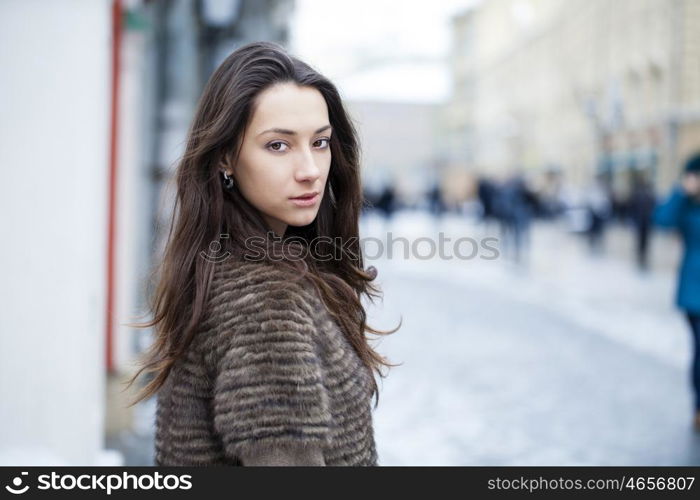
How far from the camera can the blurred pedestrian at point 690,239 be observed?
18.7 feet

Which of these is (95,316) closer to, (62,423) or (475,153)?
(62,423)

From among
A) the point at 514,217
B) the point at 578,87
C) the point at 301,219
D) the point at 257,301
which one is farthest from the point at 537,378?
the point at 578,87

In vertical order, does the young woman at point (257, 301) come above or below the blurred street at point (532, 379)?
above

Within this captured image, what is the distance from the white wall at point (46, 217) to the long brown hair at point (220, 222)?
77.6 inches

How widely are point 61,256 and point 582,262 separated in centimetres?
1534

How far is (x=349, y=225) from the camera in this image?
200 cm

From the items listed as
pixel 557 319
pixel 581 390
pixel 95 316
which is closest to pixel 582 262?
pixel 557 319

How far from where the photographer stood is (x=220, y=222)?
5.65ft

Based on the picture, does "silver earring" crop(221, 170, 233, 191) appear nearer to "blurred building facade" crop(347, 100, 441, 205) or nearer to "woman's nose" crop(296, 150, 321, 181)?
"woman's nose" crop(296, 150, 321, 181)

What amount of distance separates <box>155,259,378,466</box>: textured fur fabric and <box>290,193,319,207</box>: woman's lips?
18cm

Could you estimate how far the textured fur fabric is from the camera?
1507 mm

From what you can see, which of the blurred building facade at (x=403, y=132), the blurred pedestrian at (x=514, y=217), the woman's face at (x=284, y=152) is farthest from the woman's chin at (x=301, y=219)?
the blurred building facade at (x=403, y=132)

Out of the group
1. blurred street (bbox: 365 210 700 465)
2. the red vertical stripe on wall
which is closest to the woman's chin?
blurred street (bbox: 365 210 700 465)

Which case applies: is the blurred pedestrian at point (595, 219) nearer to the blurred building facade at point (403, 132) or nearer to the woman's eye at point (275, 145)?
the woman's eye at point (275, 145)
